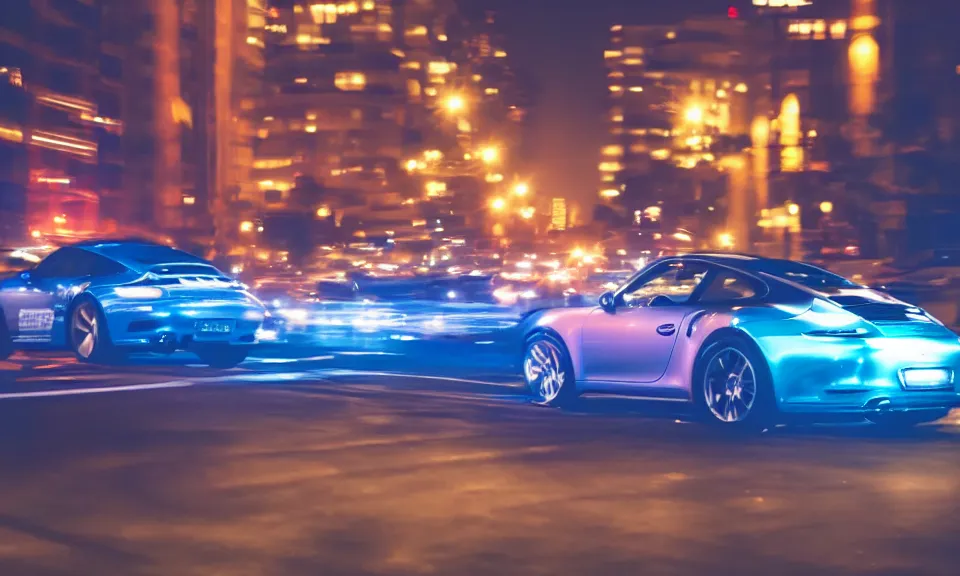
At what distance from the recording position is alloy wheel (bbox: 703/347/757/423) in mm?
11570

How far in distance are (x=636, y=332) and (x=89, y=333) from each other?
7.88 metres

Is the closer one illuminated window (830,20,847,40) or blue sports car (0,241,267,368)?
blue sports car (0,241,267,368)

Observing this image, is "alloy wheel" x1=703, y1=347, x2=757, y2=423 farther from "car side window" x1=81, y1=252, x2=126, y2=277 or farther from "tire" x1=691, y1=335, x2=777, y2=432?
"car side window" x1=81, y1=252, x2=126, y2=277

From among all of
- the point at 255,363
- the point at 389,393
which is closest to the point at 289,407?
→ the point at 389,393

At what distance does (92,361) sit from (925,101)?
31284 millimetres

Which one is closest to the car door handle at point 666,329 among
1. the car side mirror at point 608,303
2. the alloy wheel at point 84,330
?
the car side mirror at point 608,303

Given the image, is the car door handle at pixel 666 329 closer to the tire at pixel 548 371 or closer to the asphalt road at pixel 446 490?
the asphalt road at pixel 446 490

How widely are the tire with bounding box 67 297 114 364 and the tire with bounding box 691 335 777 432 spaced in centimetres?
811

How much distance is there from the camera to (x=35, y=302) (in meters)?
18.4

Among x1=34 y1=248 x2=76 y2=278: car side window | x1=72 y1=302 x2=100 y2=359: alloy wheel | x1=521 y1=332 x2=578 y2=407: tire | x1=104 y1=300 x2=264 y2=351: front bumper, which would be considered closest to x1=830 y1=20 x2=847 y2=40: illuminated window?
x1=34 y1=248 x2=76 y2=278: car side window

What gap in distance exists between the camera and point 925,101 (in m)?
43.5

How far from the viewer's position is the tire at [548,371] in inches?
531

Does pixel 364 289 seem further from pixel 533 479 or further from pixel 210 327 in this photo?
pixel 533 479

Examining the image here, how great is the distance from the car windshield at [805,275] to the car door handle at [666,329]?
2.78 feet
